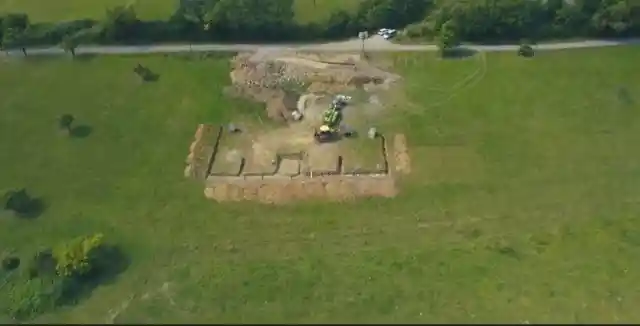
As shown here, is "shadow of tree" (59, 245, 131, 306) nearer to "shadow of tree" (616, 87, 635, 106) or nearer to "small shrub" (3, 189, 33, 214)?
"small shrub" (3, 189, 33, 214)

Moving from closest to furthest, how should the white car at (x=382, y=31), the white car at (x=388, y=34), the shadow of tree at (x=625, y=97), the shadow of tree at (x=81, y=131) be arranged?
1. the shadow of tree at (x=81, y=131)
2. the shadow of tree at (x=625, y=97)
3. the white car at (x=388, y=34)
4. the white car at (x=382, y=31)

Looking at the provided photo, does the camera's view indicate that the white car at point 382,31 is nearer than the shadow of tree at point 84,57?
No

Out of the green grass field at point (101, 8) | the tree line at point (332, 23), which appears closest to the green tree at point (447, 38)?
the tree line at point (332, 23)

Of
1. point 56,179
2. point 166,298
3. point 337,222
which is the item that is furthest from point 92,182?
point 337,222

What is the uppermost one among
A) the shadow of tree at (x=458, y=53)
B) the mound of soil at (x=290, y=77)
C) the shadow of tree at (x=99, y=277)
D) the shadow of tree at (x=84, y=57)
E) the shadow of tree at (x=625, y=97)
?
→ the shadow of tree at (x=625, y=97)

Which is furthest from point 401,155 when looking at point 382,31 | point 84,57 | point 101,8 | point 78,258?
point 101,8

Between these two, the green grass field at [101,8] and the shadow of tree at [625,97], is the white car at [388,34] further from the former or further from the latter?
the shadow of tree at [625,97]
